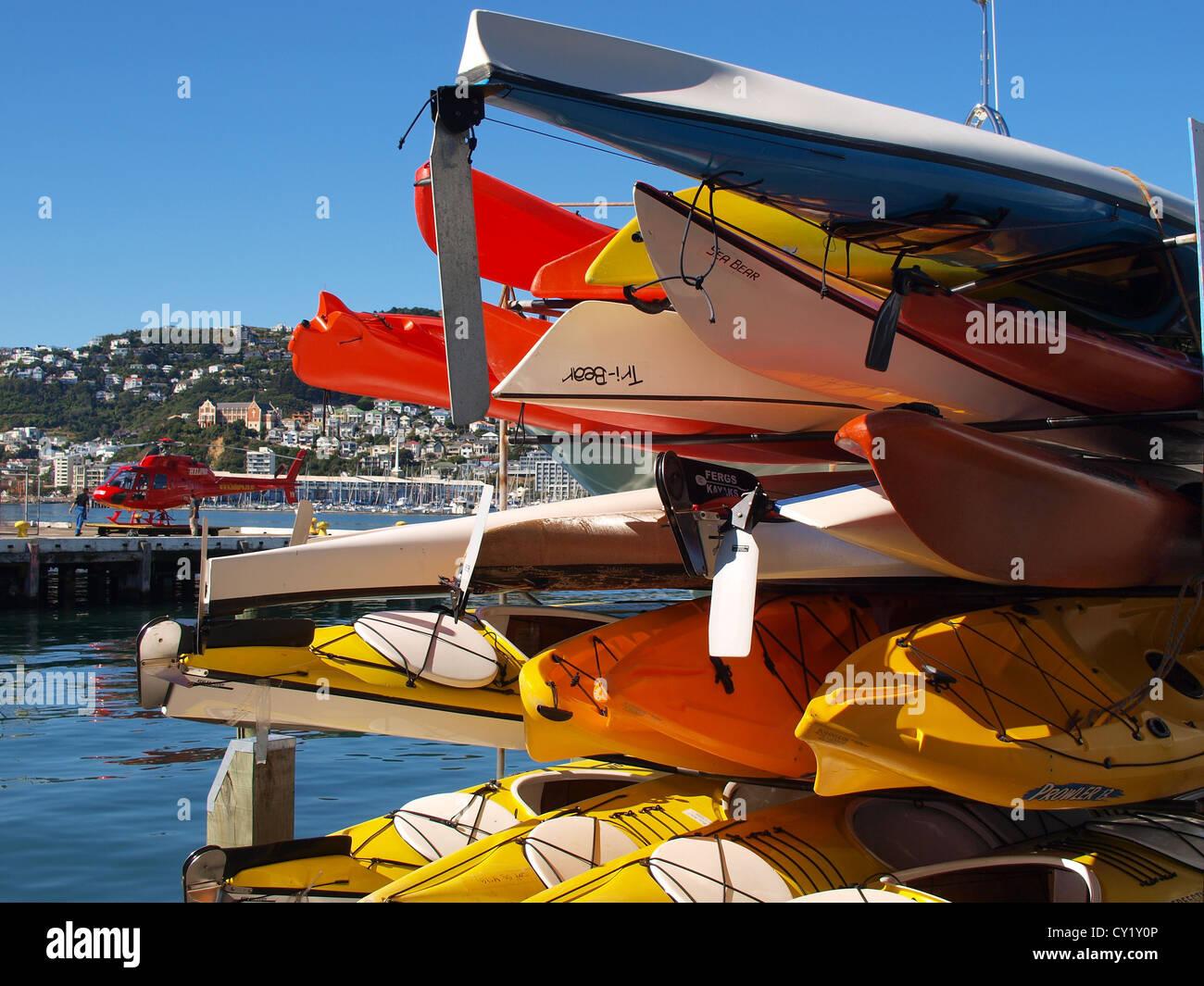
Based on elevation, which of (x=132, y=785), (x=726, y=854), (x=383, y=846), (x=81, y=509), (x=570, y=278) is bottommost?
(x=132, y=785)

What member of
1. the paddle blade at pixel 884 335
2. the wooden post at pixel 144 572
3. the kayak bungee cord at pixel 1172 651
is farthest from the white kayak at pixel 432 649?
the wooden post at pixel 144 572

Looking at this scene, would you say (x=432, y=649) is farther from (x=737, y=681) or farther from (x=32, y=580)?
(x=32, y=580)

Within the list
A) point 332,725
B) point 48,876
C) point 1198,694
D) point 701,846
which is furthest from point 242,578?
point 1198,694

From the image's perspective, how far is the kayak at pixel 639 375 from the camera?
251 inches

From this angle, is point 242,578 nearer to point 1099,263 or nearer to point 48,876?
point 48,876

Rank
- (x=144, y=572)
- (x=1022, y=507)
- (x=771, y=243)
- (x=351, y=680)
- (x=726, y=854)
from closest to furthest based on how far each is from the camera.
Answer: (x=726, y=854)
(x=1022, y=507)
(x=351, y=680)
(x=771, y=243)
(x=144, y=572)

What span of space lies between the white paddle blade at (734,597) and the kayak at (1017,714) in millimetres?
671

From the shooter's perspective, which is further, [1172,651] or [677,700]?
[677,700]

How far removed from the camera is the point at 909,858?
19.2 ft

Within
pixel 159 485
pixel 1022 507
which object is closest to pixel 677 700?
pixel 1022 507

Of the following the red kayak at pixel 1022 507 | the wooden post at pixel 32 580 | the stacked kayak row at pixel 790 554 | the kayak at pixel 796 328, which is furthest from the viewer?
the wooden post at pixel 32 580

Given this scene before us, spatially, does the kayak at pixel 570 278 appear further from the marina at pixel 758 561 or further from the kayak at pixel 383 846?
the kayak at pixel 383 846

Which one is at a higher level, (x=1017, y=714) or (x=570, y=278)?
(x=570, y=278)

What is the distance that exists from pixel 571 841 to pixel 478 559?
6.26ft
